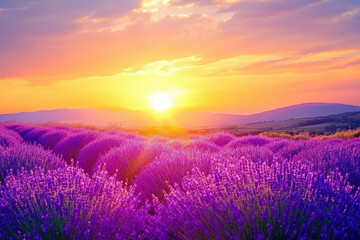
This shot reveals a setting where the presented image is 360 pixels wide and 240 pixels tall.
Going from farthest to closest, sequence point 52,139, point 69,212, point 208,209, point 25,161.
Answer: point 52,139 → point 25,161 → point 69,212 → point 208,209

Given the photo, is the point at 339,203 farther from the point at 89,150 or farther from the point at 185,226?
the point at 89,150

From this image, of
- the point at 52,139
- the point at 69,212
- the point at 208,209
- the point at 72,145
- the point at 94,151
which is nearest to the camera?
the point at 208,209

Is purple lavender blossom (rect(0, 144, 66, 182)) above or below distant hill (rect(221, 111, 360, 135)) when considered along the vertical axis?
above

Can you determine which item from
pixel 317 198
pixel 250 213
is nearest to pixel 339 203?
pixel 317 198

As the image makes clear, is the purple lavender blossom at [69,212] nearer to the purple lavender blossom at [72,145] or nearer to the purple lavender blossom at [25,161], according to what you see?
the purple lavender blossom at [25,161]

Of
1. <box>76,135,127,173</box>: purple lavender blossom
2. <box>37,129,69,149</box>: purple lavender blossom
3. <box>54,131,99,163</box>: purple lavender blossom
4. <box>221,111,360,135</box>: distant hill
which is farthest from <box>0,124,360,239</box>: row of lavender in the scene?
<box>221,111,360,135</box>: distant hill

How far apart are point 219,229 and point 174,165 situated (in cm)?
219

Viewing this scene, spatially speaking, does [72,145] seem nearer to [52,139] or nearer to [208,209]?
[52,139]

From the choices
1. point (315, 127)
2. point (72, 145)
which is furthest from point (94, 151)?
point (315, 127)

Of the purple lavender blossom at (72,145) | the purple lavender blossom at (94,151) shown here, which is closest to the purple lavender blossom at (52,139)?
the purple lavender blossom at (72,145)

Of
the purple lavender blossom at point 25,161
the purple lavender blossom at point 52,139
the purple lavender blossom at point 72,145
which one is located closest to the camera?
the purple lavender blossom at point 25,161

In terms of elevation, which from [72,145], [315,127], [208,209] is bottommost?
[315,127]

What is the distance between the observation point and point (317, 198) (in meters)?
2.88

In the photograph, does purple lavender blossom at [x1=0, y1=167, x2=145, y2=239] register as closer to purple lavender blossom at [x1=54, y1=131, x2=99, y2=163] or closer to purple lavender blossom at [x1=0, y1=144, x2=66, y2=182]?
purple lavender blossom at [x1=0, y1=144, x2=66, y2=182]
